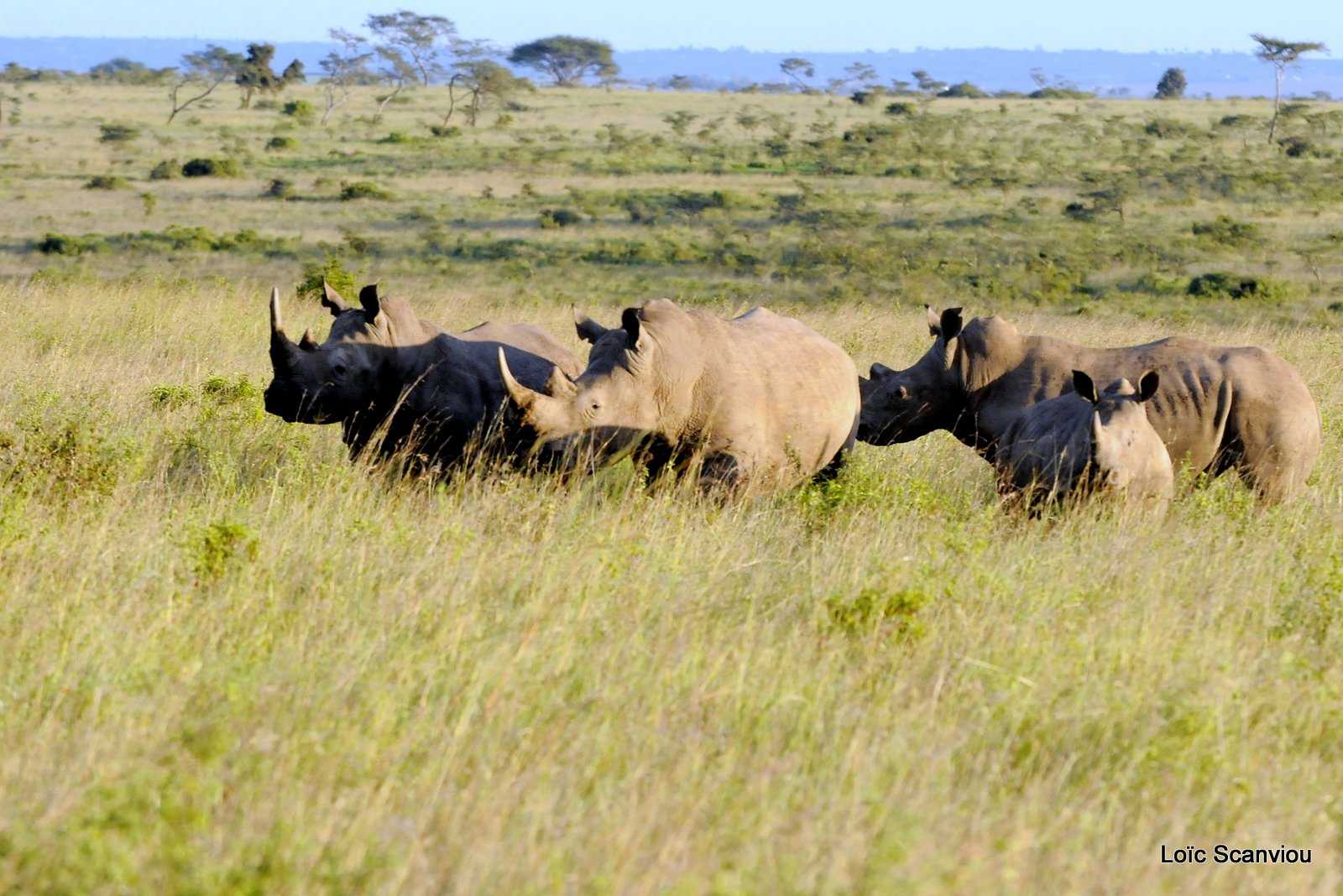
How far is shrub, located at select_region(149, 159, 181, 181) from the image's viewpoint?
136 feet

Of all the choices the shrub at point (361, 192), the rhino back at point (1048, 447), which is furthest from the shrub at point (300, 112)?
the rhino back at point (1048, 447)

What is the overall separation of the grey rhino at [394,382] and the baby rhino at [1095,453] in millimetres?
2711

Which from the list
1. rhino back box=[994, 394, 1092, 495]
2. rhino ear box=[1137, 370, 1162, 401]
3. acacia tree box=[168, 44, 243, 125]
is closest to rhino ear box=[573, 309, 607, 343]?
rhino back box=[994, 394, 1092, 495]

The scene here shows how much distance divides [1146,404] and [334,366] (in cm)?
448

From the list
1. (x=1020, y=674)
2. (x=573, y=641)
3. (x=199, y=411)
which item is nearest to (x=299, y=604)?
(x=573, y=641)

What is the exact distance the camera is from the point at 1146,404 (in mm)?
9102

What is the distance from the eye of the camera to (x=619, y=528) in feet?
24.6

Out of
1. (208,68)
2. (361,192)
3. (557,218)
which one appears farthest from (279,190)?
(208,68)

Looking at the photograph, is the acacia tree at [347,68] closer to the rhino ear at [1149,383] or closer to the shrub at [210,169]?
the shrub at [210,169]

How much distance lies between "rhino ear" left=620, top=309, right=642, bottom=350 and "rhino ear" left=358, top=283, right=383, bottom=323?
4.86 ft

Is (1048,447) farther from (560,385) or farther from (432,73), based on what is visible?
(432,73)

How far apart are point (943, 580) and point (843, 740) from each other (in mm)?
1945

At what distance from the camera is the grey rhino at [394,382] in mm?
8672

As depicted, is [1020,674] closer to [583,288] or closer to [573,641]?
[573,641]
